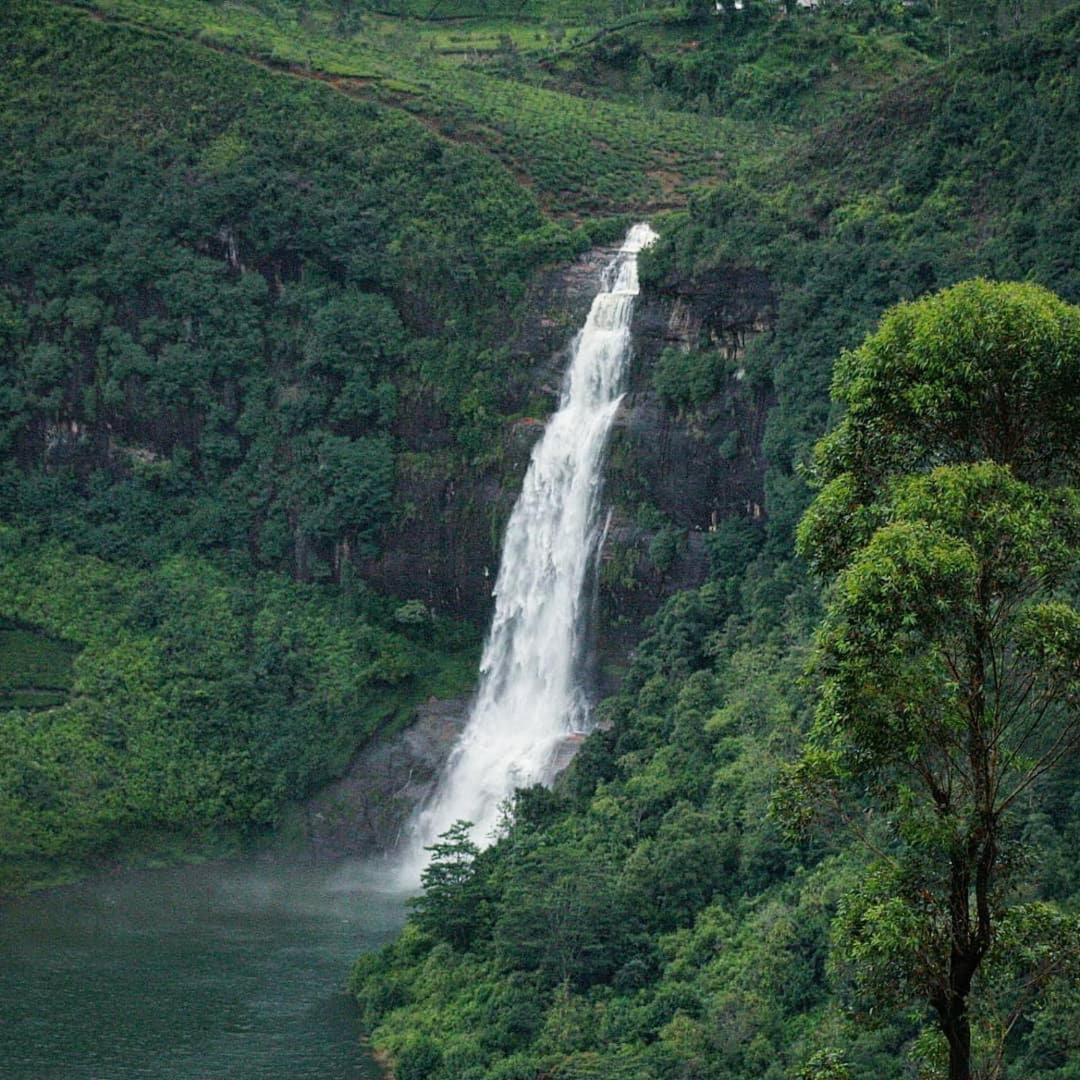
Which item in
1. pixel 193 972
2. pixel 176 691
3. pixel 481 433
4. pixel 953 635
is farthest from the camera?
pixel 481 433

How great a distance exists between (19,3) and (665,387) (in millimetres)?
27292

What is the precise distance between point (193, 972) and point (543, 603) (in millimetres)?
13353

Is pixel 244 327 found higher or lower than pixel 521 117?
lower

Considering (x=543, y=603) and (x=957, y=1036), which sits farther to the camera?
(x=543, y=603)

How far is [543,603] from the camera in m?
48.5

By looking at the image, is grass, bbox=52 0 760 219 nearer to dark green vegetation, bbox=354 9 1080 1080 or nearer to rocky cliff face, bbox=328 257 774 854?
rocky cliff face, bbox=328 257 774 854

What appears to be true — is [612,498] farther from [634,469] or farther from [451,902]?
[451,902]

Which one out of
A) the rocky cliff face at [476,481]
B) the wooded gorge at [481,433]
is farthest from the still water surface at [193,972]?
the rocky cliff face at [476,481]

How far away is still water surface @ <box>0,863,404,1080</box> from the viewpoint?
3444 centimetres

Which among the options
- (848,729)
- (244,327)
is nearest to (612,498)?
(244,327)

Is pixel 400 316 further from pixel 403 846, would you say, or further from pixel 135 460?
pixel 403 846

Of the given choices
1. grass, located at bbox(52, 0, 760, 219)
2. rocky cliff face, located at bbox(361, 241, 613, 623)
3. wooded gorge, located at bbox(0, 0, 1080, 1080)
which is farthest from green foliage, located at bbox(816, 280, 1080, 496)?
grass, located at bbox(52, 0, 760, 219)

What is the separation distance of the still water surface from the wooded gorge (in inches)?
51.2

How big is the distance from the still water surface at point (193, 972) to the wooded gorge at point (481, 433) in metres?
1.30
